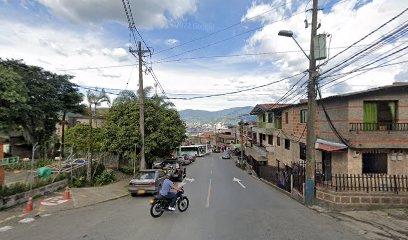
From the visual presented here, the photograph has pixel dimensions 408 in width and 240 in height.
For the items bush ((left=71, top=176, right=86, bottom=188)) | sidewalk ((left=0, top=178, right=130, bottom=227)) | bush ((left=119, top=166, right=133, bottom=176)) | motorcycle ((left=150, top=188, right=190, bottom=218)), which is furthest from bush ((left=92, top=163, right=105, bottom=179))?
motorcycle ((left=150, top=188, right=190, bottom=218))

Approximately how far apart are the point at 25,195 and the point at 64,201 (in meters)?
1.80

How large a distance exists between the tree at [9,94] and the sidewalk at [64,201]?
546 inches

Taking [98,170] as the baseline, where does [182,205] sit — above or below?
above

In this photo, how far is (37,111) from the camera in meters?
37.5

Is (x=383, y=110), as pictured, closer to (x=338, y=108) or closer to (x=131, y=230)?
(x=338, y=108)

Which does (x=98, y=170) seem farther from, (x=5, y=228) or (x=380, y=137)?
(x=380, y=137)

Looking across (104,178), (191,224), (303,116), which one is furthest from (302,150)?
(191,224)

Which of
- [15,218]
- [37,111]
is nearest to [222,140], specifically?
[37,111]

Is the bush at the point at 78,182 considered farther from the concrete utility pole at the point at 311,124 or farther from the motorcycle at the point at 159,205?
the concrete utility pole at the point at 311,124

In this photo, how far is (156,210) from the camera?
1086 cm

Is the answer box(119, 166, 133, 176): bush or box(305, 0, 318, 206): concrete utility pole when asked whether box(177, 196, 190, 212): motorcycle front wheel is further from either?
box(119, 166, 133, 176): bush

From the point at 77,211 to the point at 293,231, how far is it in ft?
29.6

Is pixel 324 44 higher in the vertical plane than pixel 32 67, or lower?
lower

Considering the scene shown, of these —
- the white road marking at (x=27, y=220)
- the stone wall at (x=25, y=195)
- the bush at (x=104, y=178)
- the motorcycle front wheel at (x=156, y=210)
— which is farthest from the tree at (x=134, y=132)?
the motorcycle front wheel at (x=156, y=210)
